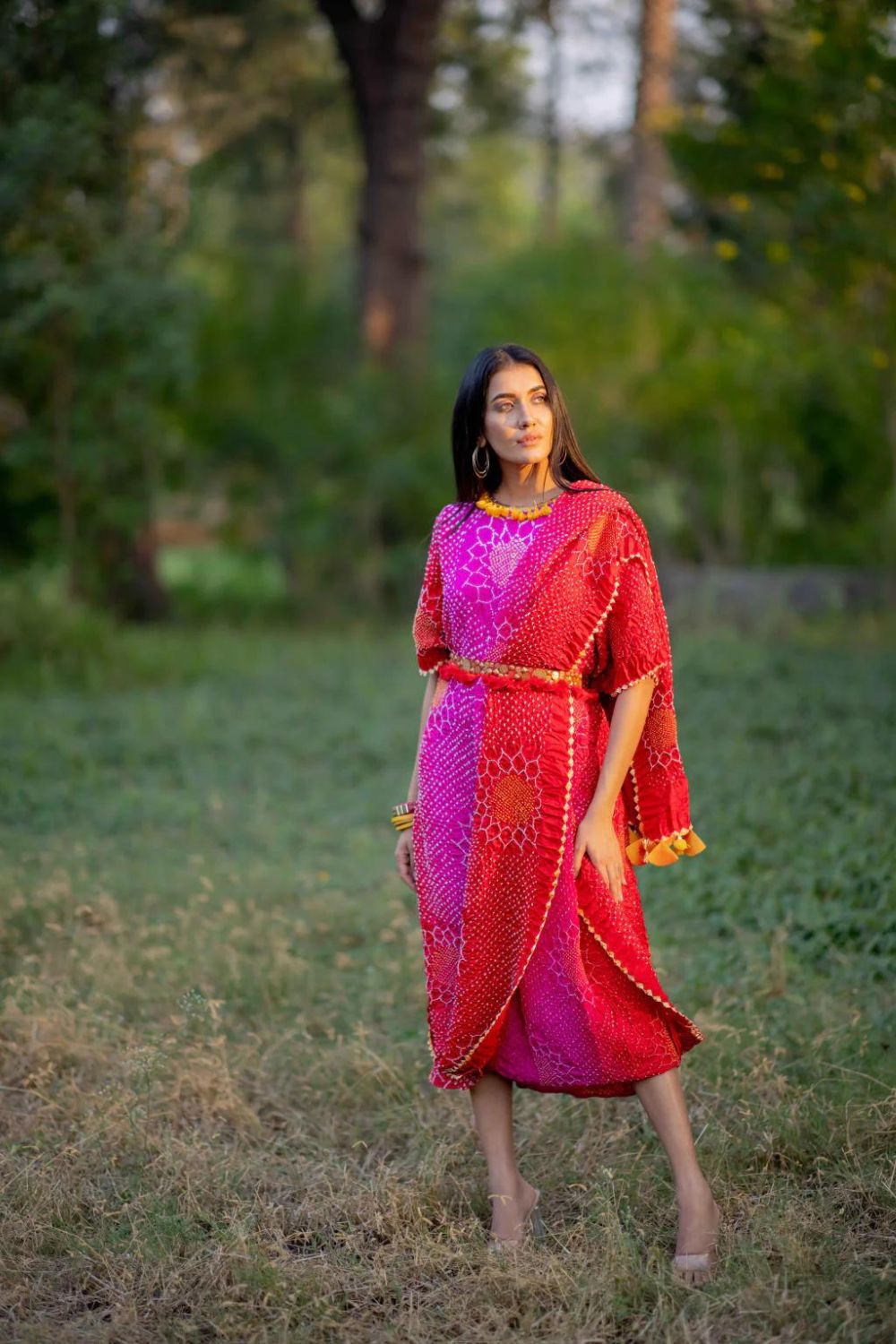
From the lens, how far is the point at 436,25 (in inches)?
500

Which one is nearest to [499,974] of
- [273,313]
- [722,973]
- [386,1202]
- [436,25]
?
[386,1202]

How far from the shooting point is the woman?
258 cm

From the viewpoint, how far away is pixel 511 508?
2.71 meters

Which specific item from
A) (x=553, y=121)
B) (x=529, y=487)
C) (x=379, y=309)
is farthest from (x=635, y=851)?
(x=553, y=121)

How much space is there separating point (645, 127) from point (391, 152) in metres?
2.99

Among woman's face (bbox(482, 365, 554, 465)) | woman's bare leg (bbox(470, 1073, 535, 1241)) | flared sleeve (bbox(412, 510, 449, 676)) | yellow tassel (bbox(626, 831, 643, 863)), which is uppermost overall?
woman's face (bbox(482, 365, 554, 465))

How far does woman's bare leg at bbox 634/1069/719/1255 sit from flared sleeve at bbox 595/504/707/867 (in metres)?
0.42

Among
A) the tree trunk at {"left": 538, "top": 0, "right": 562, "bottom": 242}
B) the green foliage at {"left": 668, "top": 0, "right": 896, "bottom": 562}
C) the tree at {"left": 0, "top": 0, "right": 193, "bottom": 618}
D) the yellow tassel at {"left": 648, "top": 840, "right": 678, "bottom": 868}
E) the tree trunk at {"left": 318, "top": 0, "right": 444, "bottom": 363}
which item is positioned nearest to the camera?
the yellow tassel at {"left": 648, "top": 840, "right": 678, "bottom": 868}

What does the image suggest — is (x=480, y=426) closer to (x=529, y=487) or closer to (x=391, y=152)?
(x=529, y=487)

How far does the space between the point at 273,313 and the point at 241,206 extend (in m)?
8.45

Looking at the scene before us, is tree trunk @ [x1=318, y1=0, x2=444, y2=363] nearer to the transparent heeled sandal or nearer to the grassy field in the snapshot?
the grassy field

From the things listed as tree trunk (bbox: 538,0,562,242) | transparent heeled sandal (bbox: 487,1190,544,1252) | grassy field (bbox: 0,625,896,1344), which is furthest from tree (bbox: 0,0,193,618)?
tree trunk (bbox: 538,0,562,242)

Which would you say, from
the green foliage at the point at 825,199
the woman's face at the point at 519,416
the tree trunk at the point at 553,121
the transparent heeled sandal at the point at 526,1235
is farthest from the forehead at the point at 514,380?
the tree trunk at the point at 553,121

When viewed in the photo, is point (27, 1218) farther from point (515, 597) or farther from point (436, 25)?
point (436, 25)
